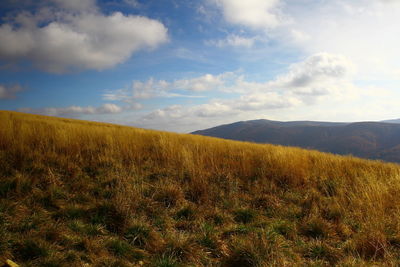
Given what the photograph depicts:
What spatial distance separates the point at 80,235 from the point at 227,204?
2579 mm

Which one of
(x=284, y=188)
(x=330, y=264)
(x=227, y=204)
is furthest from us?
(x=284, y=188)

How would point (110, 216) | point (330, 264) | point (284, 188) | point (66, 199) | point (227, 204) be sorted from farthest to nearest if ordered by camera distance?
point (284, 188) → point (227, 204) → point (66, 199) → point (110, 216) → point (330, 264)

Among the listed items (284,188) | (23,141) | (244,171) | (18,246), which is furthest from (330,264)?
(23,141)

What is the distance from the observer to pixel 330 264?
2689 millimetres

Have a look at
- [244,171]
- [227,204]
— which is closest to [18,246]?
[227,204]

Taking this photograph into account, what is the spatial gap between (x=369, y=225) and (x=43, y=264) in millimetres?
4678

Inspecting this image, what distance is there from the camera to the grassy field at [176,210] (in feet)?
8.56

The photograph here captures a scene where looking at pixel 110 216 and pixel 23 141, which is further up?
pixel 23 141

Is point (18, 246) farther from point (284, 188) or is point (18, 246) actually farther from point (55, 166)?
point (284, 188)

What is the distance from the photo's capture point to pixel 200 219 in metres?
3.52

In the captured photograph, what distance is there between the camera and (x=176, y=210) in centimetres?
381

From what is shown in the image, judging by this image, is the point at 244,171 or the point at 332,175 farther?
the point at 332,175

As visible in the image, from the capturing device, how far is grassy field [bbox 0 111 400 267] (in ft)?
8.56

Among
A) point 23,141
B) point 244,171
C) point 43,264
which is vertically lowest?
point 43,264
